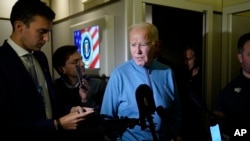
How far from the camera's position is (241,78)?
1565 mm

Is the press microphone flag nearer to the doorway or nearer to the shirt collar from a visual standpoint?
the shirt collar

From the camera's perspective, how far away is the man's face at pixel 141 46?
1165 millimetres

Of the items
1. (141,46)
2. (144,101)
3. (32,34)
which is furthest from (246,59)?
(32,34)

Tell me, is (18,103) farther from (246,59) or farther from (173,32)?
(173,32)

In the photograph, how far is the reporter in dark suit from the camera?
0.89 m

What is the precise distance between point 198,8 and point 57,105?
1.54 metres

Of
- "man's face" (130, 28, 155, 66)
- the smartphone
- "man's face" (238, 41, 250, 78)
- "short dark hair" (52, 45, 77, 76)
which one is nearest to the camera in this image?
the smartphone

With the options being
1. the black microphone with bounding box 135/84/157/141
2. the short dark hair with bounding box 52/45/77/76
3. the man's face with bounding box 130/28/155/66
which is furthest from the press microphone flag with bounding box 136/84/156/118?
the short dark hair with bounding box 52/45/77/76

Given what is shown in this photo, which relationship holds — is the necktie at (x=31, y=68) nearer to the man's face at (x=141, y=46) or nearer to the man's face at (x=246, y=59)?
the man's face at (x=141, y=46)

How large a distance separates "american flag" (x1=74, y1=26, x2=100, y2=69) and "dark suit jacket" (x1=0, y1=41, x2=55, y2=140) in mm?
1032

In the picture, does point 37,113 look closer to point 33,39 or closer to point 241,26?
point 33,39

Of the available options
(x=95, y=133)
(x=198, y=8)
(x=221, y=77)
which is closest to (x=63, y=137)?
(x=95, y=133)

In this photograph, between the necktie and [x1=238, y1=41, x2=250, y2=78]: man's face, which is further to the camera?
[x1=238, y1=41, x2=250, y2=78]: man's face

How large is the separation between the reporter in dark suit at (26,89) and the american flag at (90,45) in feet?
3.01
